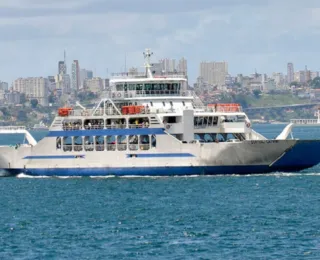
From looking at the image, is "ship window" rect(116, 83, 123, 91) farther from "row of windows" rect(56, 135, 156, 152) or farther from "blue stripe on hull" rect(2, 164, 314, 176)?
"blue stripe on hull" rect(2, 164, 314, 176)

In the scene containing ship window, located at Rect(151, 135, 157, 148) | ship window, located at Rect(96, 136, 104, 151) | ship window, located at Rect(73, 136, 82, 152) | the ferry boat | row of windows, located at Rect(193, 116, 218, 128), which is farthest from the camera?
ship window, located at Rect(73, 136, 82, 152)

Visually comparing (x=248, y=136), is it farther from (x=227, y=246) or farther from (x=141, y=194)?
(x=227, y=246)

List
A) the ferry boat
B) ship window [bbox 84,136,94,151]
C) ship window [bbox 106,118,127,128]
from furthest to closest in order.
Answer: ship window [bbox 84,136,94,151] < ship window [bbox 106,118,127,128] < the ferry boat

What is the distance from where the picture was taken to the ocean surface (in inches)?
2045

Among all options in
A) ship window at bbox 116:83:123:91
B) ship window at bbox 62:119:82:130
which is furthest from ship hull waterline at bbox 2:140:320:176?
ship window at bbox 116:83:123:91

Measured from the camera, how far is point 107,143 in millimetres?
79125

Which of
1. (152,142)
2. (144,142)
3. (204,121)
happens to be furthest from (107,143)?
(204,121)

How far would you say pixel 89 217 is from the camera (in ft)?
200

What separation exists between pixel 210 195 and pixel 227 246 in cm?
1573

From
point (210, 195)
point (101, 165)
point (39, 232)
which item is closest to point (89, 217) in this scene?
point (39, 232)

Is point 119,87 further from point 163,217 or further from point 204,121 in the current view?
point 163,217

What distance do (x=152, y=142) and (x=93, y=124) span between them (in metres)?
4.42

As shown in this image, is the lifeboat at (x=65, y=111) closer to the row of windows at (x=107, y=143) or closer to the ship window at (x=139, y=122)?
the row of windows at (x=107, y=143)

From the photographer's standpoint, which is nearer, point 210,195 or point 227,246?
point 227,246
